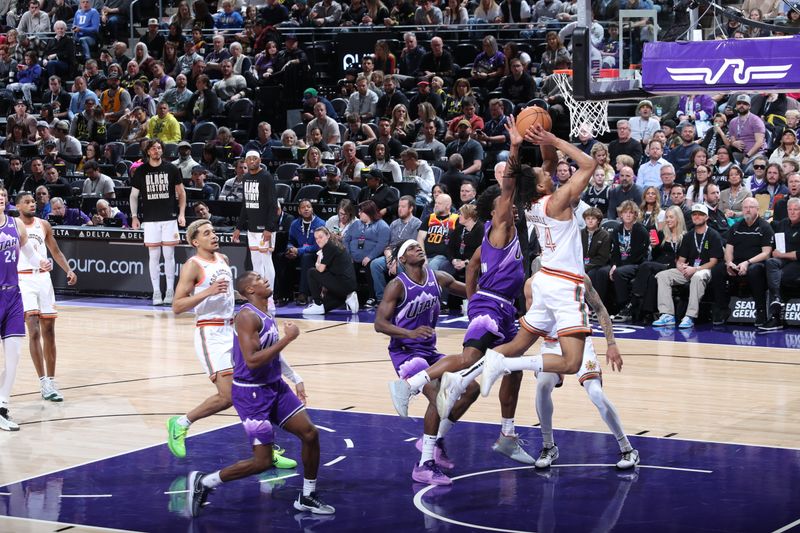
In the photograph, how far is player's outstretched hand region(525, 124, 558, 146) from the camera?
782cm

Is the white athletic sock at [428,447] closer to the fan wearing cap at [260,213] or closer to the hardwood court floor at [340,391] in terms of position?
the hardwood court floor at [340,391]

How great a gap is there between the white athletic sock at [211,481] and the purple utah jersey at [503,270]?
7.53 feet

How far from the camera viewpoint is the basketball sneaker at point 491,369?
7.89m

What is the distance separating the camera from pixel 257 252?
16.1 meters

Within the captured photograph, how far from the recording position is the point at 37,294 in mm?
10875

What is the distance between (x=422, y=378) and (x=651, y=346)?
5757mm

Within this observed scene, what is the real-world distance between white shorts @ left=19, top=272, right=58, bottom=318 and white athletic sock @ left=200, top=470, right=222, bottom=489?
4032 millimetres

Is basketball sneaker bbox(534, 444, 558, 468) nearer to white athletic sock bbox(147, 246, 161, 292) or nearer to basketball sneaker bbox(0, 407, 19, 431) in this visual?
basketball sneaker bbox(0, 407, 19, 431)

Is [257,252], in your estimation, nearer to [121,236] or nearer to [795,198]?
[121,236]

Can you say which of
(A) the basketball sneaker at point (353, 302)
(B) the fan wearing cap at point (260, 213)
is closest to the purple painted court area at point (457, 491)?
(A) the basketball sneaker at point (353, 302)

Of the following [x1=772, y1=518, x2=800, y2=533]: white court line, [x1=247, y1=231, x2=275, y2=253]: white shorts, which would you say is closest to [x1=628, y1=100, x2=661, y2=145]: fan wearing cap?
[x1=247, y1=231, x2=275, y2=253]: white shorts

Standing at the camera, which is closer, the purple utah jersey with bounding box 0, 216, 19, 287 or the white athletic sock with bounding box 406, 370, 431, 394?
the white athletic sock with bounding box 406, 370, 431, 394

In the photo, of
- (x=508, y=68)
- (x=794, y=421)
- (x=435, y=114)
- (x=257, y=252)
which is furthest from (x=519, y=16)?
(x=794, y=421)

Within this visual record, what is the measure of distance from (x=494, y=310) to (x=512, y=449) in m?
0.97
